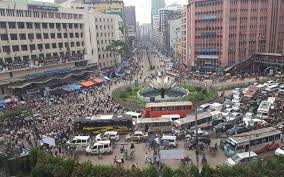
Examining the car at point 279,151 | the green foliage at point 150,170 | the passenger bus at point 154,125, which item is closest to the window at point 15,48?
the passenger bus at point 154,125

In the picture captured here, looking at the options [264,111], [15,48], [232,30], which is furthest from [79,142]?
[232,30]

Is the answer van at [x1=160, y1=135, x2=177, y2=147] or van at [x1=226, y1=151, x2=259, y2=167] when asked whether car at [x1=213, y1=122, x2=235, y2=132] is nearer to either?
van at [x1=160, y1=135, x2=177, y2=147]

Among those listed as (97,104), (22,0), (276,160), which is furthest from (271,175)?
(22,0)

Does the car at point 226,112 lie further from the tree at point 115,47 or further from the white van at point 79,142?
the tree at point 115,47

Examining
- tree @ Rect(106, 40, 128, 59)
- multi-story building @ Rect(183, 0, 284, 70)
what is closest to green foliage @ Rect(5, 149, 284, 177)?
multi-story building @ Rect(183, 0, 284, 70)

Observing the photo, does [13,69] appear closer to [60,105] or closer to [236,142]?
[60,105]

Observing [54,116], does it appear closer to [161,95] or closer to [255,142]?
[161,95]
